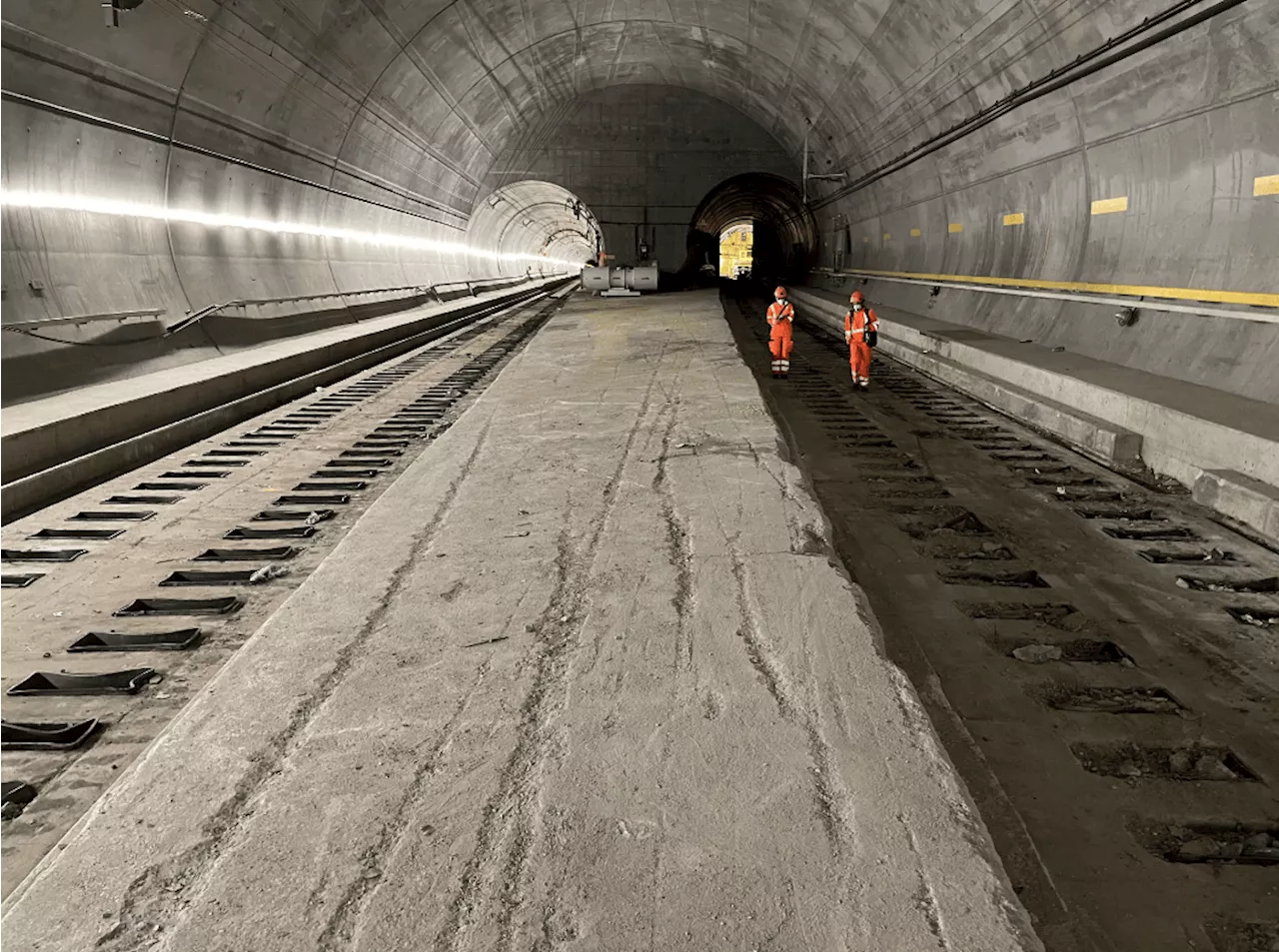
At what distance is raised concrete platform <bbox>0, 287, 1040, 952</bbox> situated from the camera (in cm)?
204

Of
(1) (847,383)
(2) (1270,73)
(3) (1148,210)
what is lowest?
(1) (847,383)

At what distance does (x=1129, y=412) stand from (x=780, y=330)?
5.34 m

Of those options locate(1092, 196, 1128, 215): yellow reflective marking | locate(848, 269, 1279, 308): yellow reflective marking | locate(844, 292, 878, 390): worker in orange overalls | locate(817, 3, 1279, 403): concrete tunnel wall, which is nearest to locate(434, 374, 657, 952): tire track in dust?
locate(817, 3, 1279, 403): concrete tunnel wall

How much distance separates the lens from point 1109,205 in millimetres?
11086

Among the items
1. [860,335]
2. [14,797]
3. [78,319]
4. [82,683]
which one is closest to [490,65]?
[860,335]

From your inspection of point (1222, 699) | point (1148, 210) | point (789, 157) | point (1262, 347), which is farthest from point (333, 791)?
point (789, 157)

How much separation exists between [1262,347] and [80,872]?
363 inches

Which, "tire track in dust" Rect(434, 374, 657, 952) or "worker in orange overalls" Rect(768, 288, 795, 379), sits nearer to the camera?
"tire track in dust" Rect(434, 374, 657, 952)

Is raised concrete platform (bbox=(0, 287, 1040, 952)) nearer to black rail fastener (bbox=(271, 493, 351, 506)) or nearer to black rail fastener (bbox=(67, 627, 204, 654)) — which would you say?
black rail fastener (bbox=(67, 627, 204, 654))

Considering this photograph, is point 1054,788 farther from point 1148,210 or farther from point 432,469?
point 1148,210

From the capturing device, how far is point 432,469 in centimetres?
630

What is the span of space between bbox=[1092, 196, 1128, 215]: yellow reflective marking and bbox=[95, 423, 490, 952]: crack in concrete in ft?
35.1

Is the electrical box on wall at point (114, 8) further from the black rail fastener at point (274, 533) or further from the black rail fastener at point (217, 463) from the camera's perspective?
the black rail fastener at point (274, 533)

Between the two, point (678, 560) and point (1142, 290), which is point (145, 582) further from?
point (1142, 290)
